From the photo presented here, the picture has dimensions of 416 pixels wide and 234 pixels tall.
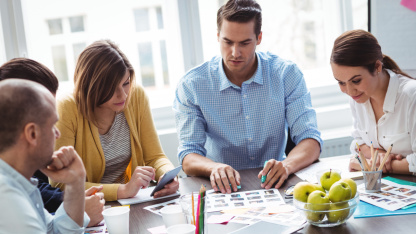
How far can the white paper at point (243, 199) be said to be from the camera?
1655 millimetres

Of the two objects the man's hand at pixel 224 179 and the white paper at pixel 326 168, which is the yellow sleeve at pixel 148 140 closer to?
the man's hand at pixel 224 179

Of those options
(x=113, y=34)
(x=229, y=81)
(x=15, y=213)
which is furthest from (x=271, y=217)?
(x=113, y=34)

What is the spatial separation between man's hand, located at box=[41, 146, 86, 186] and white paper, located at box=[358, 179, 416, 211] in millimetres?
937

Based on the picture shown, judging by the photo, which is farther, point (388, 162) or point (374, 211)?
point (388, 162)

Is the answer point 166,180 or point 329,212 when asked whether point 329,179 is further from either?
point 166,180

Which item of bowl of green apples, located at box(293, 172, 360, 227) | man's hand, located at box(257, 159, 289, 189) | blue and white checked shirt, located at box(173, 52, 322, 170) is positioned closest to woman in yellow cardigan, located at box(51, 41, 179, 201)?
blue and white checked shirt, located at box(173, 52, 322, 170)

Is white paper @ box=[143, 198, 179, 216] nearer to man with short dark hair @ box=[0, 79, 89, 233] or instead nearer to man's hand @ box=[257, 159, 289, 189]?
man's hand @ box=[257, 159, 289, 189]

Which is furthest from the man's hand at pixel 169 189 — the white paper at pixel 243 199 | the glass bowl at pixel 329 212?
the glass bowl at pixel 329 212

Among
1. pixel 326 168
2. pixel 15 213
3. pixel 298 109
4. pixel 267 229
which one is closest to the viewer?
pixel 15 213

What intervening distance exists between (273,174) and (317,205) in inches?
19.9

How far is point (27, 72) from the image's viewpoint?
177 cm

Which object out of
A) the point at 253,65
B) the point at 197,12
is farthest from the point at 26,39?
the point at 253,65

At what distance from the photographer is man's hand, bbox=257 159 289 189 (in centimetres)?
185

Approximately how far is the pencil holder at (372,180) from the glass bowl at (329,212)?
285mm
